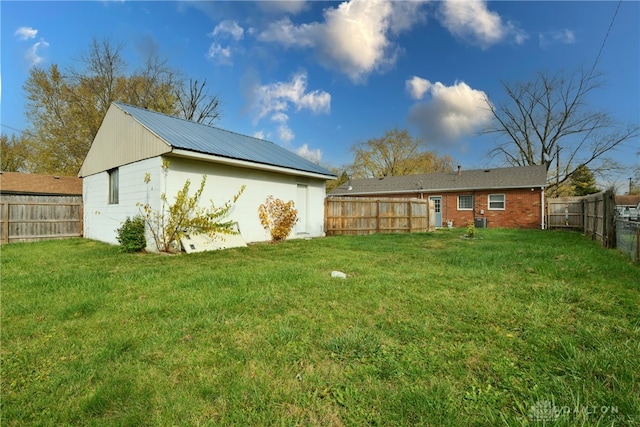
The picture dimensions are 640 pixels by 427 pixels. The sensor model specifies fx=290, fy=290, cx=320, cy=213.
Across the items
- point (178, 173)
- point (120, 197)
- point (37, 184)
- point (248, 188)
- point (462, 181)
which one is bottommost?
point (120, 197)

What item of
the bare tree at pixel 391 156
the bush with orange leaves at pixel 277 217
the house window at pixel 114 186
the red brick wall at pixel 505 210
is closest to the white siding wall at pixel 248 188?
the bush with orange leaves at pixel 277 217

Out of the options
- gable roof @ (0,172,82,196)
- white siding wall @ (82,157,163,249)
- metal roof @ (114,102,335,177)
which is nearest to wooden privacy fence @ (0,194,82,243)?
white siding wall @ (82,157,163,249)

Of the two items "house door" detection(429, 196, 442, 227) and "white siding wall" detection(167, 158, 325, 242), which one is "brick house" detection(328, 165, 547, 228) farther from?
"white siding wall" detection(167, 158, 325, 242)

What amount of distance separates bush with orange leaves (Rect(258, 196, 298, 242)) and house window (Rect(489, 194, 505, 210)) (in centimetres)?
1484

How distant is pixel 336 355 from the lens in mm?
2490

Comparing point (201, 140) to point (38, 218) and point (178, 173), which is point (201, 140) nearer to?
point (178, 173)

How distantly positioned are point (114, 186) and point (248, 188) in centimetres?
499

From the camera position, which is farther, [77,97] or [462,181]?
[77,97]

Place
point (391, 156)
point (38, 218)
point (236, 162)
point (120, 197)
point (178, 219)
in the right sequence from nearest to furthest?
point (178, 219) → point (236, 162) → point (120, 197) → point (38, 218) → point (391, 156)

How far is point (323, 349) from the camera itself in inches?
102

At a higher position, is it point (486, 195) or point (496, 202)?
point (486, 195)

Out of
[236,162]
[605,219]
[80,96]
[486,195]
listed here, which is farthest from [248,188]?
[80,96]

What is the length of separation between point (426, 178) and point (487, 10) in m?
14.3

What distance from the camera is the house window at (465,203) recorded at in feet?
66.4
